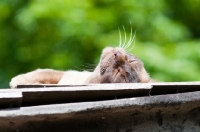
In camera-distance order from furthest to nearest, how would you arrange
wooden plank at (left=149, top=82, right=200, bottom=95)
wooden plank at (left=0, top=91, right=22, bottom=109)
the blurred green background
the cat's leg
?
A: the blurred green background
the cat's leg
wooden plank at (left=149, top=82, right=200, bottom=95)
wooden plank at (left=0, top=91, right=22, bottom=109)

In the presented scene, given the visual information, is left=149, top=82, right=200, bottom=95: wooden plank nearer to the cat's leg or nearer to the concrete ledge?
the concrete ledge

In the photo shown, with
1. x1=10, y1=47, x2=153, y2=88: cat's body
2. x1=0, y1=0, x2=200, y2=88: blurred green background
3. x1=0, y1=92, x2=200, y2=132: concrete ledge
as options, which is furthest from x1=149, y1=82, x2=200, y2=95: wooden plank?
x1=0, y1=0, x2=200, y2=88: blurred green background

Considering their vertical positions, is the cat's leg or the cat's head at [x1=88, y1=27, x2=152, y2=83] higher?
the cat's head at [x1=88, y1=27, x2=152, y2=83]

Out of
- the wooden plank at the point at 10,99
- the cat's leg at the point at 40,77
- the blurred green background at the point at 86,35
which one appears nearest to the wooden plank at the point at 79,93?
the wooden plank at the point at 10,99

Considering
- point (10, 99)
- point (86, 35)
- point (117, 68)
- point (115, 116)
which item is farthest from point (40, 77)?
point (86, 35)

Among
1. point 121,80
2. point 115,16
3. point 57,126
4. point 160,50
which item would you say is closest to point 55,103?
point 57,126

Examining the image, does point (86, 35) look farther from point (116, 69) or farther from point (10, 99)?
point (10, 99)
